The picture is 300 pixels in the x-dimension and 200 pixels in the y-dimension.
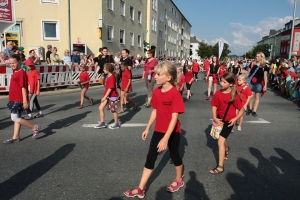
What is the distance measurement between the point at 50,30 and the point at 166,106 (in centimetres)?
2162

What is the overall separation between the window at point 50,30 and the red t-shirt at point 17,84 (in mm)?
18440

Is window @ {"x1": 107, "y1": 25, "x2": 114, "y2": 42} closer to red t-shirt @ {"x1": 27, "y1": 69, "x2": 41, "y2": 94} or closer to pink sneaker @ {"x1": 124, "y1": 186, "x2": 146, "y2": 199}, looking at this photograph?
red t-shirt @ {"x1": 27, "y1": 69, "x2": 41, "y2": 94}

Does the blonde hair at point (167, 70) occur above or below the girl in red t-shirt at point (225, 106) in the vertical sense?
above

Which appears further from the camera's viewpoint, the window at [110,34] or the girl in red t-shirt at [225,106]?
the window at [110,34]

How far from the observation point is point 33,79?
263 inches

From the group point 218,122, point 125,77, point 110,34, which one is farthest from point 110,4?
point 218,122

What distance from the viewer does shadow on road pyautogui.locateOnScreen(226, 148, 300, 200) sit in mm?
3242

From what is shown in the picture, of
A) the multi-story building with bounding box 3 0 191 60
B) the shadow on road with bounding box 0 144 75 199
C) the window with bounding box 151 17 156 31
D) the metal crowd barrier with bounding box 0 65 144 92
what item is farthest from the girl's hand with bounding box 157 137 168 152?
the window with bounding box 151 17 156 31

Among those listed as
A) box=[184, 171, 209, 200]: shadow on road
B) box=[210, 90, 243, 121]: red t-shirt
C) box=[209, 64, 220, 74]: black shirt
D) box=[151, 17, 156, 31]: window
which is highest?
box=[151, 17, 156, 31]: window

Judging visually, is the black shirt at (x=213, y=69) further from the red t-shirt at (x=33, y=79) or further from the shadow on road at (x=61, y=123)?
the red t-shirt at (x=33, y=79)

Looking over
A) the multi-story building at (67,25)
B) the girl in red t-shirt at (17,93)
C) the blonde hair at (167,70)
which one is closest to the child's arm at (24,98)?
the girl in red t-shirt at (17,93)

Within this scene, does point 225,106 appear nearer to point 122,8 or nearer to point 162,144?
point 162,144

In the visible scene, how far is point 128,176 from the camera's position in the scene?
3.66 m

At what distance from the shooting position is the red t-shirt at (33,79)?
6633mm
